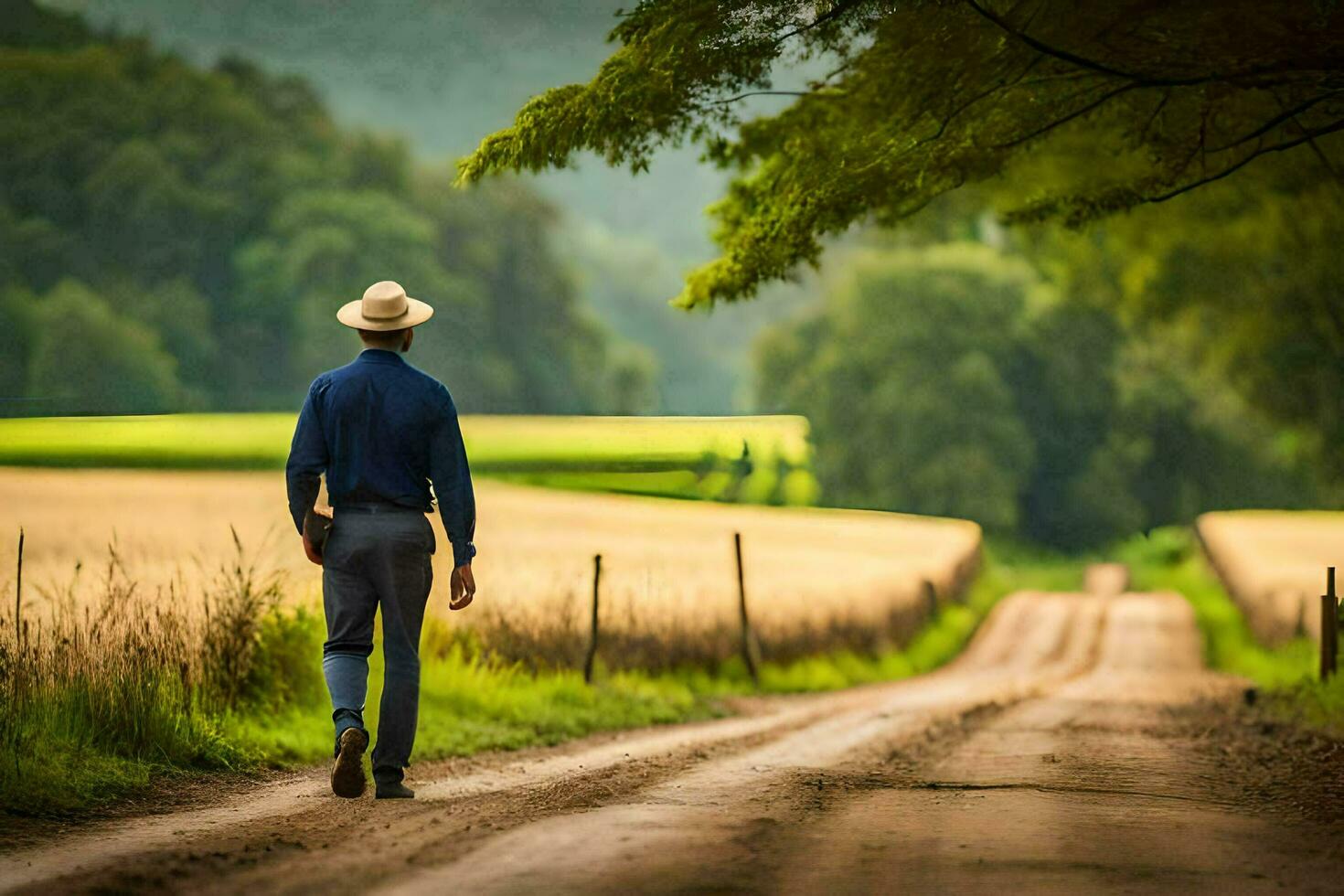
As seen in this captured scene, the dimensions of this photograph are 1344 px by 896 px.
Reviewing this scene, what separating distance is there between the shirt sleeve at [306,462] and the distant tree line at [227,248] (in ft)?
109

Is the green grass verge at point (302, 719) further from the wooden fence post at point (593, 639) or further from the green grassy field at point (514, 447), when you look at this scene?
the green grassy field at point (514, 447)

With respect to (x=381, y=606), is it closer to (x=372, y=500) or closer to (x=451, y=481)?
(x=372, y=500)

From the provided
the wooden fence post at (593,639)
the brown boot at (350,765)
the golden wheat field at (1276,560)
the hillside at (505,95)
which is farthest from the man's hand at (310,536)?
the hillside at (505,95)

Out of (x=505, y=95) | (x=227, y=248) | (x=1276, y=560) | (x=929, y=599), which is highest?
(x=505, y=95)

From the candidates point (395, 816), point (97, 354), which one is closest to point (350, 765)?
point (395, 816)

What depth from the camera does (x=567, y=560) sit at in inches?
902

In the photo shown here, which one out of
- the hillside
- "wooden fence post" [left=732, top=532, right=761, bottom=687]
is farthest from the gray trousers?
the hillside

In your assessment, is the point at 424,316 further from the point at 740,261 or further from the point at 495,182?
the point at 495,182

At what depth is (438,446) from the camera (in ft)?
25.4

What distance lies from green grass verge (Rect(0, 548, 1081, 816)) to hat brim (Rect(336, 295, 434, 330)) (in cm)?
267

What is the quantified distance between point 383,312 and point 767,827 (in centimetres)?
303

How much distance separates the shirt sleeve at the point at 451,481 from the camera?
25.3 ft

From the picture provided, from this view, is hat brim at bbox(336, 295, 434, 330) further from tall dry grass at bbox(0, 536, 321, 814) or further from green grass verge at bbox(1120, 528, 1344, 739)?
green grass verge at bbox(1120, 528, 1344, 739)

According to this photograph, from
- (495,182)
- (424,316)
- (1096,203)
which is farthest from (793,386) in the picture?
(424,316)
